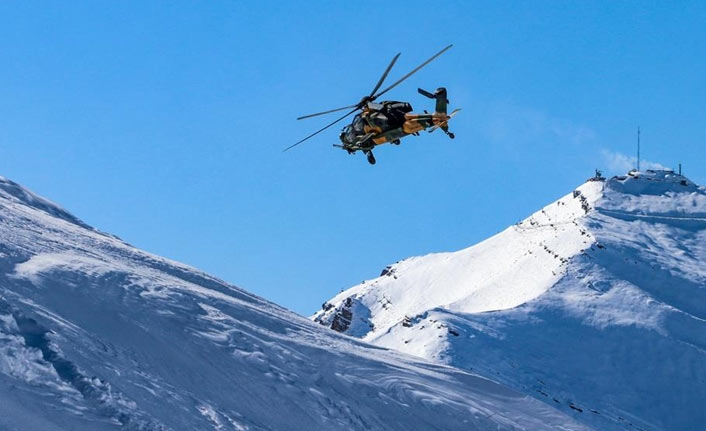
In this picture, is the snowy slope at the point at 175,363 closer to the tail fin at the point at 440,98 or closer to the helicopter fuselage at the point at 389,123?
the helicopter fuselage at the point at 389,123

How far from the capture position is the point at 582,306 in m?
86.7

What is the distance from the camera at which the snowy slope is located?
44.6 meters

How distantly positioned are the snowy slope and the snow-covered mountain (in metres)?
9.50

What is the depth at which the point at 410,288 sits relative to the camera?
11331 cm

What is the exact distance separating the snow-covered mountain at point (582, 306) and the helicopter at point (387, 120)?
35945 millimetres

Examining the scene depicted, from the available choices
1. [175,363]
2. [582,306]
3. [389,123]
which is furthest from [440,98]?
[582,306]

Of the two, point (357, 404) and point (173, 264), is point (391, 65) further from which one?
point (173, 264)

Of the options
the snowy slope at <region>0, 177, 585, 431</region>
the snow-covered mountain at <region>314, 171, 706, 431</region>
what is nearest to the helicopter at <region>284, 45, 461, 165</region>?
the snowy slope at <region>0, 177, 585, 431</region>

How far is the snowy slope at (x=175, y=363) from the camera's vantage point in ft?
146

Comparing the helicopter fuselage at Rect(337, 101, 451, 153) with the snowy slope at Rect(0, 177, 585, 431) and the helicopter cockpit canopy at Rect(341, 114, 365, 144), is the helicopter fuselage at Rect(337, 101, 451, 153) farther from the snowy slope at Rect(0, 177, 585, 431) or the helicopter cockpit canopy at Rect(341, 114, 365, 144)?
the snowy slope at Rect(0, 177, 585, 431)

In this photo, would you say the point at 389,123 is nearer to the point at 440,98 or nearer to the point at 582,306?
the point at 440,98

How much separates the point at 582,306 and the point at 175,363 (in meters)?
45.0

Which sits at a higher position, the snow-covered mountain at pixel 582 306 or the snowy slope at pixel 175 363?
the snow-covered mountain at pixel 582 306

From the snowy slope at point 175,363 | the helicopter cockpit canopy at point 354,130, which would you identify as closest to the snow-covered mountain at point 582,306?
the snowy slope at point 175,363
